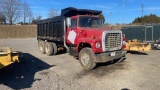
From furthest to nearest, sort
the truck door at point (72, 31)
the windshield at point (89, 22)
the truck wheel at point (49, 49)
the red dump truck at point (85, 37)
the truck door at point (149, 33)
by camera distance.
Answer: the truck door at point (149, 33) → the truck wheel at point (49, 49) → the truck door at point (72, 31) → the windshield at point (89, 22) → the red dump truck at point (85, 37)

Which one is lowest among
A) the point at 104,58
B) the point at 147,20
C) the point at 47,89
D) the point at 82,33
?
the point at 47,89

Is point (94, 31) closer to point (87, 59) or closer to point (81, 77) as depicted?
point (87, 59)

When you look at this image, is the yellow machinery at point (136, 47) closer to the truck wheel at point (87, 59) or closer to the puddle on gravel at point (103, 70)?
the puddle on gravel at point (103, 70)

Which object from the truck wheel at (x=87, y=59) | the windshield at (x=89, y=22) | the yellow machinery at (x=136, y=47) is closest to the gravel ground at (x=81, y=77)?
the truck wheel at (x=87, y=59)

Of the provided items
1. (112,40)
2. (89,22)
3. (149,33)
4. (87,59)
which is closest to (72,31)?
(89,22)

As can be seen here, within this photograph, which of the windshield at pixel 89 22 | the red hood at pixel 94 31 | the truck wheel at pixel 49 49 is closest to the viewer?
the red hood at pixel 94 31

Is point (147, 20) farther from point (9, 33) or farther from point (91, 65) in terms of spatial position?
point (91, 65)

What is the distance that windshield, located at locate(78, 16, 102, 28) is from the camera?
438 inches

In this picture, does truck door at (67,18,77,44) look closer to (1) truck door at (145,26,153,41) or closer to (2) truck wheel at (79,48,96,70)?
(2) truck wheel at (79,48,96,70)

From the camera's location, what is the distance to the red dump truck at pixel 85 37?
9453 millimetres

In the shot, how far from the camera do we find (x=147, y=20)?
56.3 metres

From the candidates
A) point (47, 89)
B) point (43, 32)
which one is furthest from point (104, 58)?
point (43, 32)

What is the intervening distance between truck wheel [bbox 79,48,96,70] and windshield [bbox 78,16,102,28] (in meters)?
1.67

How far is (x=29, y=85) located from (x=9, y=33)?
45827mm
